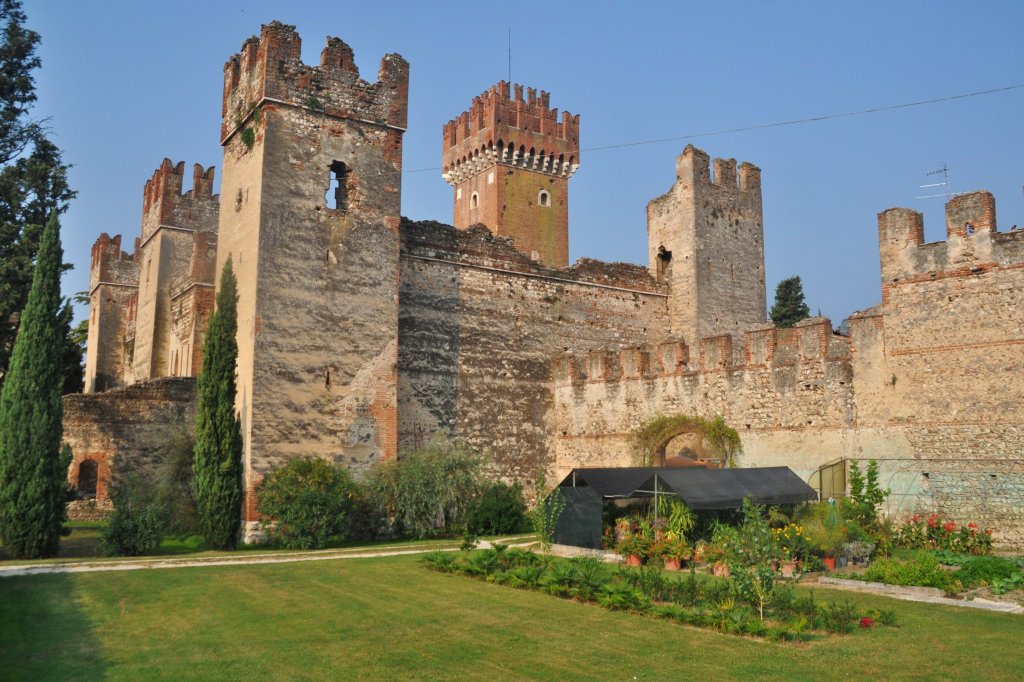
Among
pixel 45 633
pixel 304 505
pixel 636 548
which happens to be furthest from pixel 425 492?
pixel 45 633

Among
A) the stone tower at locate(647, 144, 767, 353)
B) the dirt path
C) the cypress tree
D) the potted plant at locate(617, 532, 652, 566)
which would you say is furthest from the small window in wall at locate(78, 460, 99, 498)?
the stone tower at locate(647, 144, 767, 353)

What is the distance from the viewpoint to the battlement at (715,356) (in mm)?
19312

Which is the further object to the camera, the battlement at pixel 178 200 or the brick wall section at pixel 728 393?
the battlement at pixel 178 200

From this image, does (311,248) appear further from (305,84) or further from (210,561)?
(210,561)

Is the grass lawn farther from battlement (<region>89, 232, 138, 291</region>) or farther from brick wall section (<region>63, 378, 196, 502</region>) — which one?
battlement (<region>89, 232, 138, 291</region>)

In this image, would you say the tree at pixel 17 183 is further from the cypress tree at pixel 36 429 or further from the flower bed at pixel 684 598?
the flower bed at pixel 684 598

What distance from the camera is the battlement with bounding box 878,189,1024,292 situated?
1659 centimetres

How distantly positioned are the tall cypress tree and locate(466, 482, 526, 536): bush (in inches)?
207

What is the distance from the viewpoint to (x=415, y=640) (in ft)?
31.1

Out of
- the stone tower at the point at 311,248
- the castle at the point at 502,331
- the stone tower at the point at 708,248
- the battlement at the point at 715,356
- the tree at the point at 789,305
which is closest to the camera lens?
the castle at the point at 502,331

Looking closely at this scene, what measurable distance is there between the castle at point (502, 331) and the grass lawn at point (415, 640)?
682 cm

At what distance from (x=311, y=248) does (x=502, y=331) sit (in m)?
6.50

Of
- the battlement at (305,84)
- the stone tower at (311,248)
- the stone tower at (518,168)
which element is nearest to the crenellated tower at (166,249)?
the battlement at (305,84)

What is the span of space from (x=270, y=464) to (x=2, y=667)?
10.9m
